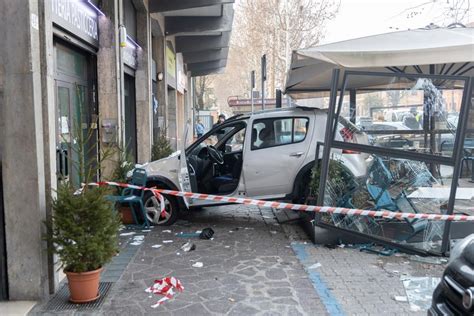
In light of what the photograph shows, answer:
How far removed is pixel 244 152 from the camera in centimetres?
787

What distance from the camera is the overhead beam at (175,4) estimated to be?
1252cm

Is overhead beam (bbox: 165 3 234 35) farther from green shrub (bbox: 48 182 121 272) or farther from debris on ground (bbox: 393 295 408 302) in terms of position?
debris on ground (bbox: 393 295 408 302)

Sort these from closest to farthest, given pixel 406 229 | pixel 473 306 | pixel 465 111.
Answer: pixel 473 306
pixel 465 111
pixel 406 229

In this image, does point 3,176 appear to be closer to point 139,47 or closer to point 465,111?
point 465,111

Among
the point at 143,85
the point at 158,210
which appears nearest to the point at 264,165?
the point at 158,210

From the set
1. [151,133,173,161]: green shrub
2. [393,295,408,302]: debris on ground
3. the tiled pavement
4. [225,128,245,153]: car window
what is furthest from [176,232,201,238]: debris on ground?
[151,133,173,161]: green shrub

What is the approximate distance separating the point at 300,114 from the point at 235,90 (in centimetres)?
6327

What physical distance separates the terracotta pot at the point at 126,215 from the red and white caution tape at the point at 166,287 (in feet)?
9.71

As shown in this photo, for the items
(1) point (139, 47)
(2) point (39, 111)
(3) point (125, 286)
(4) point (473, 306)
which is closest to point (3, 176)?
(2) point (39, 111)

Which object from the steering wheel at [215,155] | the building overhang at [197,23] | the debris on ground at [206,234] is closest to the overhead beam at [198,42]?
the building overhang at [197,23]

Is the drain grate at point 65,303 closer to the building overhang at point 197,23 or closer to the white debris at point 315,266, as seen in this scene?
the white debris at point 315,266

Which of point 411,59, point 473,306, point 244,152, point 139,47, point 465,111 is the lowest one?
point 473,306

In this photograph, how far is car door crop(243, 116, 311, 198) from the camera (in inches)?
307

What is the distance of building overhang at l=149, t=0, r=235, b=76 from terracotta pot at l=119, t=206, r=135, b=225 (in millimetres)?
6287
